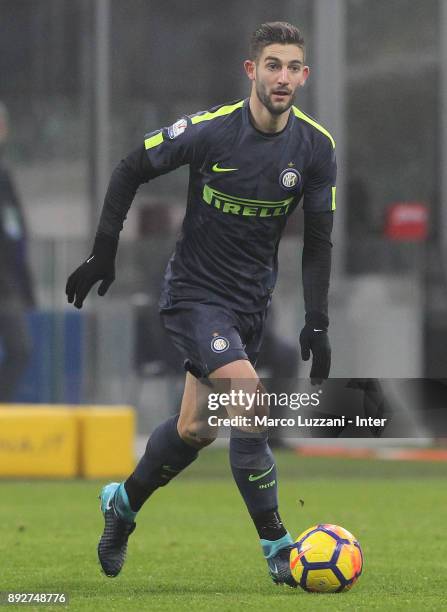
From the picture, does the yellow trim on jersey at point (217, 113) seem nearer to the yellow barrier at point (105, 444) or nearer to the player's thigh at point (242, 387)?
the player's thigh at point (242, 387)

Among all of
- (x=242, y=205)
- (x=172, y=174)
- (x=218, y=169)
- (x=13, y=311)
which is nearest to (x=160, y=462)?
(x=242, y=205)

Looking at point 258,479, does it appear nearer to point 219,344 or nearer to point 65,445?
point 219,344

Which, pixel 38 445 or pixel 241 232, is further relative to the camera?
pixel 38 445

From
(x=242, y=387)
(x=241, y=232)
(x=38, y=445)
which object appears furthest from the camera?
(x=38, y=445)

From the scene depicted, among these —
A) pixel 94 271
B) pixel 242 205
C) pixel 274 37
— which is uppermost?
pixel 274 37

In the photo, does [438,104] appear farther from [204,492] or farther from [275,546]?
[275,546]

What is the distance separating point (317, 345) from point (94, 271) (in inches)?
35.5

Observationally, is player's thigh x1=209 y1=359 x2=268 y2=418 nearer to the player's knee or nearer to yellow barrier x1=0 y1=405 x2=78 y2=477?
the player's knee

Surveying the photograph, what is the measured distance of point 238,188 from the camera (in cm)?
660

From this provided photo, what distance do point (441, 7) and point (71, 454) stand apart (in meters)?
7.57

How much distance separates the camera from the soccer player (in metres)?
6.53

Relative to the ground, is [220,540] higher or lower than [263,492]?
lower

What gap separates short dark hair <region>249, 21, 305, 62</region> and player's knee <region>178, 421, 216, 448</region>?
142 centimetres

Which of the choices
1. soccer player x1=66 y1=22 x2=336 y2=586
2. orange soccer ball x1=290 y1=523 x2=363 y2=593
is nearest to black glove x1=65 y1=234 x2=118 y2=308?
soccer player x1=66 y1=22 x2=336 y2=586
